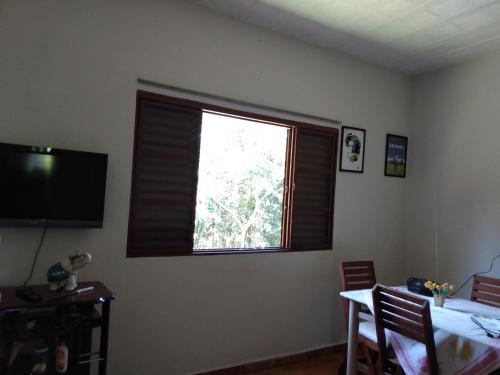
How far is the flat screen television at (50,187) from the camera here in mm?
2004

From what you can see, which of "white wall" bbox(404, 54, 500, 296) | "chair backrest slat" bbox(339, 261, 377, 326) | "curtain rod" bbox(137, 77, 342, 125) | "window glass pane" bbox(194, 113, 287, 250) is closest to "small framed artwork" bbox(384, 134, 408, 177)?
"white wall" bbox(404, 54, 500, 296)

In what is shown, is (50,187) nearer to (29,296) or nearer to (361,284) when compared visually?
(29,296)

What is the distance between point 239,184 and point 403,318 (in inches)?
63.1

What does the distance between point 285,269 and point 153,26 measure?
7.00 ft

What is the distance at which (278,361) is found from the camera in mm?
3084

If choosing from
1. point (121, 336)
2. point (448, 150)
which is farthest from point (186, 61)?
point (448, 150)

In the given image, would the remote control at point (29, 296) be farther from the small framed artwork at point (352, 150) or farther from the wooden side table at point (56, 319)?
the small framed artwork at point (352, 150)

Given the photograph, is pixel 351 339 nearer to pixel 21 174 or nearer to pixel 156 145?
pixel 156 145

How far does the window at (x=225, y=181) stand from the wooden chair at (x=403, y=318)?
1110 millimetres

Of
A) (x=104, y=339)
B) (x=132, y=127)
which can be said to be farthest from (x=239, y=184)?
(x=104, y=339)

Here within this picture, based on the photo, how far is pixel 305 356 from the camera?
3.24 metres

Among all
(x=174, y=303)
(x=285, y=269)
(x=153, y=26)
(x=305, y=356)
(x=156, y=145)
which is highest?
(x=153, y=26)

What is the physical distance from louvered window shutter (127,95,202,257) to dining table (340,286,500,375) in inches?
51.2

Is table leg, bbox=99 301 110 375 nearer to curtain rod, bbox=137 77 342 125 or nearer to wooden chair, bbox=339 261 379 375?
curtain rod, bbox=137 77 342 125
